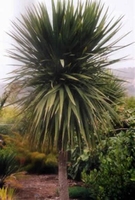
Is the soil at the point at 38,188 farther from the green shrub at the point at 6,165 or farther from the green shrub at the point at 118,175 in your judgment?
the green shrub at the point at 118,175

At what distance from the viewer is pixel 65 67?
7.33ft

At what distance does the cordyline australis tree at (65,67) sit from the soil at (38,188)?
986 millimetres

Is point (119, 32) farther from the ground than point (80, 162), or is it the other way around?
→ point (119, 32)

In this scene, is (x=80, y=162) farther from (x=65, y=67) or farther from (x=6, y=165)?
(x=65, y=67)

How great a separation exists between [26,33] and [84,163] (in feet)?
6.08

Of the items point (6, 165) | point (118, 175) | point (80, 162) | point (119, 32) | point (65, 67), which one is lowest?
point (118, 175)

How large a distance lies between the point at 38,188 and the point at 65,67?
1566mm

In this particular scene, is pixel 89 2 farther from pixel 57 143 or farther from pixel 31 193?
pixel 31 193

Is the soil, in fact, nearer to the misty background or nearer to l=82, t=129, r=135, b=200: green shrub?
l=82, t=129, r=135, b=200: green shrub

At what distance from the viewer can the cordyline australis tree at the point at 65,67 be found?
7.07ft

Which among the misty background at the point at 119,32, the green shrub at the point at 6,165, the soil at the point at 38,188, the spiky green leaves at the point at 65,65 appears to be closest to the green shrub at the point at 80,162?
the soil at the point at 38,188

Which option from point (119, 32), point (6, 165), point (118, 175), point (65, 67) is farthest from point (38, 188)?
point (119, 32)

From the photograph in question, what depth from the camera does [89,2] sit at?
2285 millimetres

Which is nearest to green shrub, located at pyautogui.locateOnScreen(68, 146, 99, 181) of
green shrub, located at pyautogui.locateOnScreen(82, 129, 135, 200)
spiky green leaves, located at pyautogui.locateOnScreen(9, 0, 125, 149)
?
green shrub, located at pyautogui.locateOnScreen(82, 129, 135, 200)
